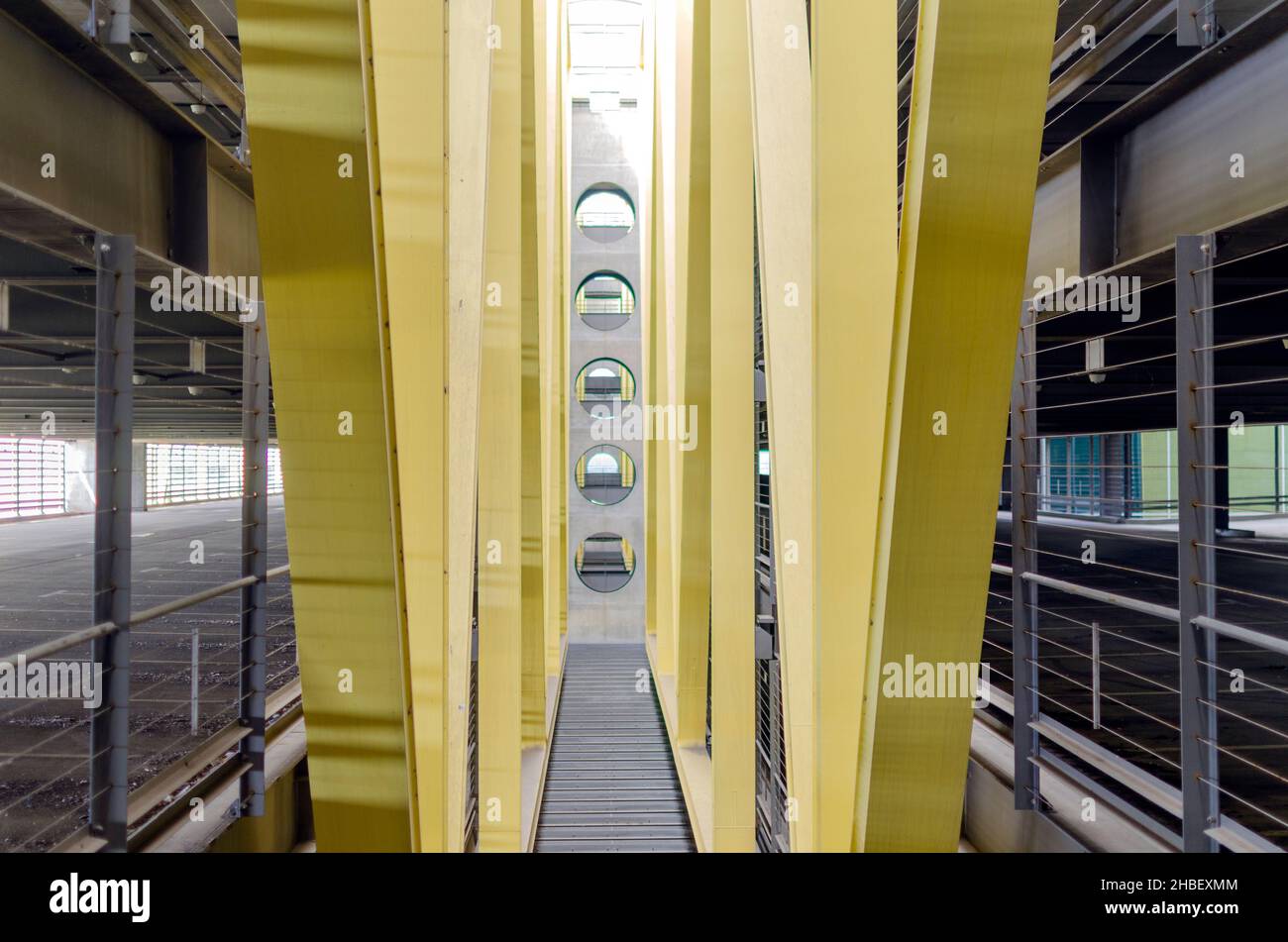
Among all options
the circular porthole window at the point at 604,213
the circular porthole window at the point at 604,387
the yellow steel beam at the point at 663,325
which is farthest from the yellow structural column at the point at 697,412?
the circular porthole window at the point at 604,213

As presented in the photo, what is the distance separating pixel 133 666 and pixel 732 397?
4.34 meters

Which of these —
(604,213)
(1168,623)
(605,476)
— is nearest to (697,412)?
(1168,623)

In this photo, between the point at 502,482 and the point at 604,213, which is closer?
the point at 502,482

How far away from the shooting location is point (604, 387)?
597 inches

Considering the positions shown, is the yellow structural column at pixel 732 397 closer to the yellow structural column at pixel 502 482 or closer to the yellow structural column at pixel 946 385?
the yellow structural column at pixel 502 482

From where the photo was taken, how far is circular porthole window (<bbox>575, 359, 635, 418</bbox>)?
14352 mm

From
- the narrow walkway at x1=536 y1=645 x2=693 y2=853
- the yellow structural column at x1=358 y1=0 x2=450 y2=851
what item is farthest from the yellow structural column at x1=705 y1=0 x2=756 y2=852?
the yellow structural column at x1=358 y1=0 x2=450 y2=851

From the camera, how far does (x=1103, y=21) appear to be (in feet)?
14.7

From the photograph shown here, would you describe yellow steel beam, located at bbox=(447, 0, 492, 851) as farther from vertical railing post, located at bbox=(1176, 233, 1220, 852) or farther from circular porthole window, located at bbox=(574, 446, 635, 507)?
circular porthole window, located at bbox=(574, 446, 635, 507)

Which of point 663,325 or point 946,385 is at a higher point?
point 663,325

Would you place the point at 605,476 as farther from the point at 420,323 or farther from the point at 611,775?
the point at 420,323
